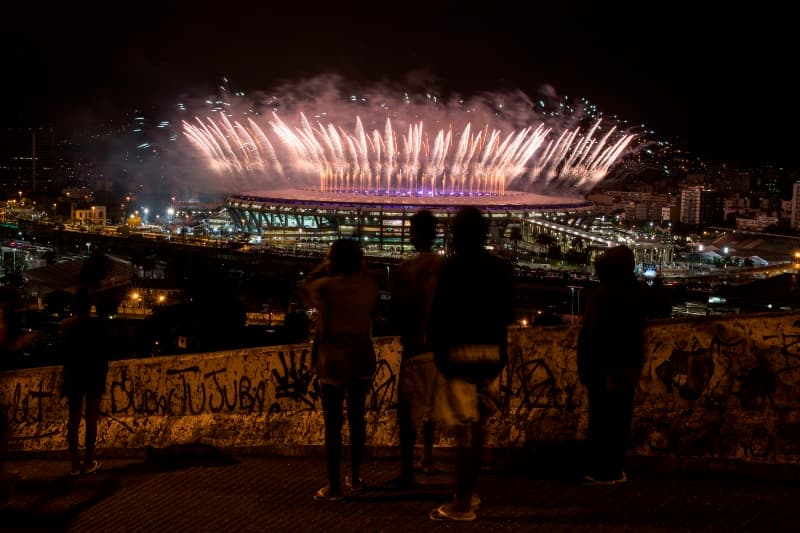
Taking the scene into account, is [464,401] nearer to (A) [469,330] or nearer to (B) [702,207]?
(A) [469,330]

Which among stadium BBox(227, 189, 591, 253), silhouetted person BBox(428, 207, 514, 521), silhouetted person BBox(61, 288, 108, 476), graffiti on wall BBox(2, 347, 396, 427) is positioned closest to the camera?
silhouetted person BBox(428, 207, 514, 521)

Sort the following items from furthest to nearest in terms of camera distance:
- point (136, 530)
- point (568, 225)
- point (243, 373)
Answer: point (568, 225) < point (243, 373) < point (136, 530)

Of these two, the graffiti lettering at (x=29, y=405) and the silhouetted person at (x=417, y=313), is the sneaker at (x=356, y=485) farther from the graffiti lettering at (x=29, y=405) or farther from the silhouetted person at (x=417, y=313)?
A: the graffiti lettering at (x=29, y=405)

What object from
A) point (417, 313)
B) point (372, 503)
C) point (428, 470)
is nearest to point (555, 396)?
point (428, 470)

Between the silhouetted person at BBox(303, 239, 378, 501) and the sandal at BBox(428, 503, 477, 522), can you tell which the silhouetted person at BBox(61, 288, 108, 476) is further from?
the sandal at BBox(428, 503, 477, 522)

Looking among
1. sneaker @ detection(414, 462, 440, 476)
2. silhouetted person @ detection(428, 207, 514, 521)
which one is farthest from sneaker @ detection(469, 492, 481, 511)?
sneaker @ detection(414, 462, 440, 476)

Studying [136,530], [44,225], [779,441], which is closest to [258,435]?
[136,530]

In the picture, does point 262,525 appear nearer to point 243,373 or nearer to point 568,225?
point 243,373
